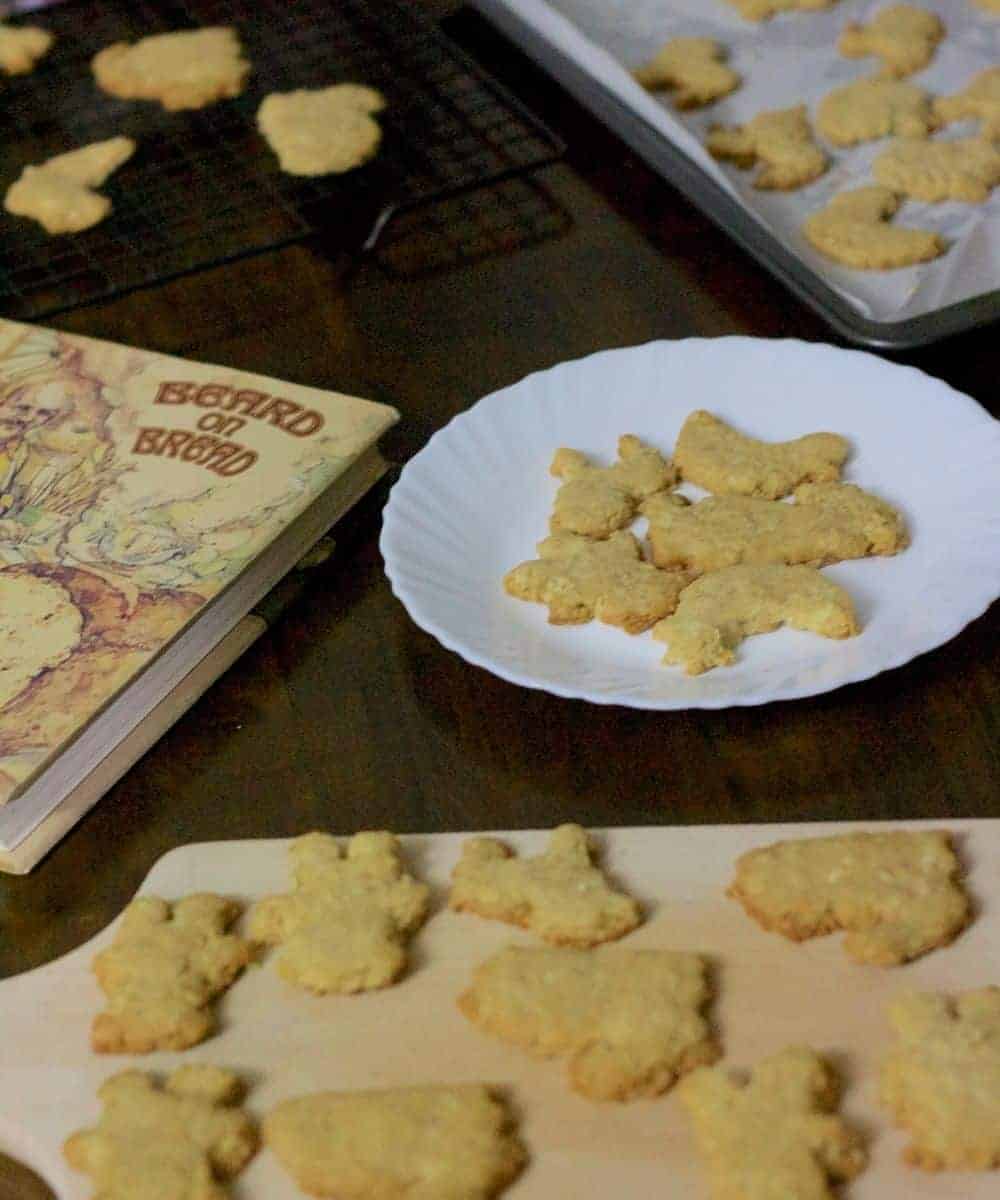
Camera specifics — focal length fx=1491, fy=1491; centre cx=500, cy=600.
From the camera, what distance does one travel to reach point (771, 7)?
5.14 ft

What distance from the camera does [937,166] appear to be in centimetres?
133

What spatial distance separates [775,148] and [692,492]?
52 centimetres

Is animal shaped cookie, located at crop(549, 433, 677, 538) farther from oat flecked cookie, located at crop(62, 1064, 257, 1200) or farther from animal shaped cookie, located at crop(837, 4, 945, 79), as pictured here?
animal shaped cookie, located at crop(837, 4, 945, 79)

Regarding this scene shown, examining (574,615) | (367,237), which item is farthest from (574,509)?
(367,237)

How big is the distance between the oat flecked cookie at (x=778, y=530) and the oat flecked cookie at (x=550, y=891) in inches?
9.0

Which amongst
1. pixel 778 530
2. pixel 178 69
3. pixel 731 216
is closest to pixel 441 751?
pixel 778 530

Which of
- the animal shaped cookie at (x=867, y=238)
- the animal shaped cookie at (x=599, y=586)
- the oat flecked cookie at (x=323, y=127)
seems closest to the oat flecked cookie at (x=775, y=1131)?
the animal shaped cookie at (x=599, y=586)

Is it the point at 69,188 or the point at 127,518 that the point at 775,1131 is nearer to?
the point at 127,518

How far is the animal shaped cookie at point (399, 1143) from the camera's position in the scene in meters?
0.63

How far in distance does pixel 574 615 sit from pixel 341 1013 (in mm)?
287

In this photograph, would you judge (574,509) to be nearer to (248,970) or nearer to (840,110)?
(248,970)

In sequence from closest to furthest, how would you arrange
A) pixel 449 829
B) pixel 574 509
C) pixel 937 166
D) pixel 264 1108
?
pixel 264 1108, pixel 449 829, pixel 574 509, pixel 937 166

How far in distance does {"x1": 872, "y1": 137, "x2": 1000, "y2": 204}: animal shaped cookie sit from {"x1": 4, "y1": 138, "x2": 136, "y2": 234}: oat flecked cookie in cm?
72

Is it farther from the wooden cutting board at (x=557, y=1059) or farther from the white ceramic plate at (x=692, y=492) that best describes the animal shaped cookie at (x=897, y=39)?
the wooden cutting board at (x=557, y=1059)
